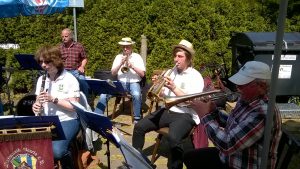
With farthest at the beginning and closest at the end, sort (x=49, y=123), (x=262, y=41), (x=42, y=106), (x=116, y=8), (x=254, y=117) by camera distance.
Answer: (x=116, y=8) < (x=262, y=41) < (x=42, y=106) < (x=49, y=123) < (x=254, y=117)

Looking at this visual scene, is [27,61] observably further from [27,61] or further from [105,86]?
[105,86]

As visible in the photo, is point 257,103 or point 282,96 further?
point 282,96

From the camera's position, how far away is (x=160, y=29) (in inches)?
329

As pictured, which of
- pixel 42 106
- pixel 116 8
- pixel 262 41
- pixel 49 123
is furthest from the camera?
pixel 116 8

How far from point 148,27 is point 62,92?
4726 millimetres

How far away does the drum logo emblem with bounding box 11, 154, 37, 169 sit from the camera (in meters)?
3.29

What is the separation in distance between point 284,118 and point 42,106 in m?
4.06

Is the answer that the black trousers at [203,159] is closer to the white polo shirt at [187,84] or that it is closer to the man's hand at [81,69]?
the white polo shirt at [187,84]

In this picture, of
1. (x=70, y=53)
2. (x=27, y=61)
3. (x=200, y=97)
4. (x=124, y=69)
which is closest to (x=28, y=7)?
(x=27, y=61)

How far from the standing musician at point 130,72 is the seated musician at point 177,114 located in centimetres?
168

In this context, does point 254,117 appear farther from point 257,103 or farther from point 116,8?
point 116,8

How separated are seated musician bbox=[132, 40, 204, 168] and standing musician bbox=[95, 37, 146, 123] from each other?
5.53 feet

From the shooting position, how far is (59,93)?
3.85m

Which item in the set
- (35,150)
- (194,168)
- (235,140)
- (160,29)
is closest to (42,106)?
(35,150)
